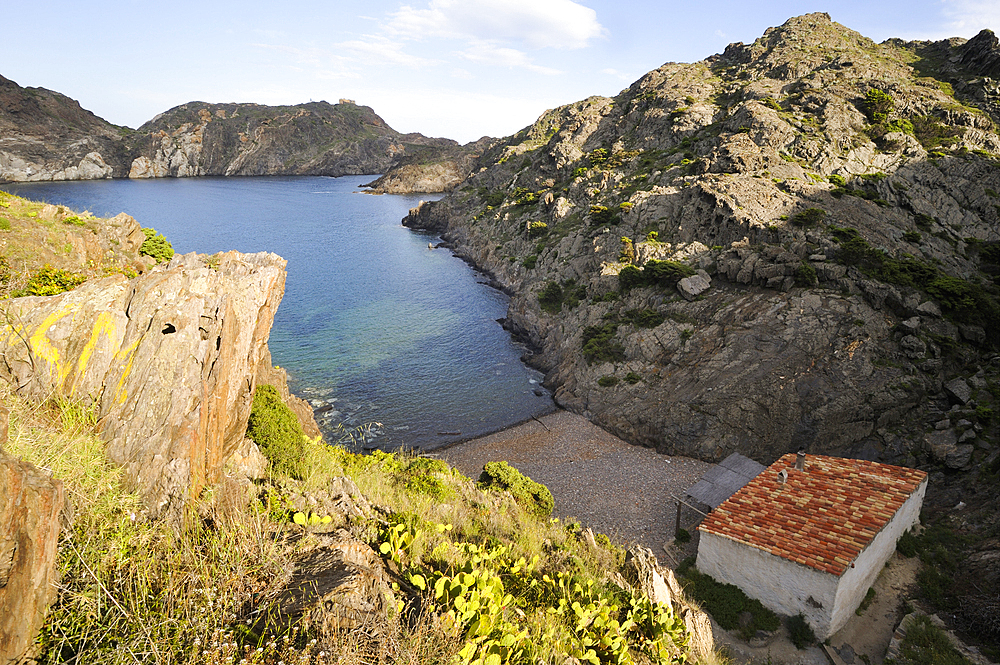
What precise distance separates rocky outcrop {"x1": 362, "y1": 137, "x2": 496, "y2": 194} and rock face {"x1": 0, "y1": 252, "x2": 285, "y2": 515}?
5882 inches

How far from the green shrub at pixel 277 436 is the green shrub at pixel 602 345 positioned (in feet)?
84.9

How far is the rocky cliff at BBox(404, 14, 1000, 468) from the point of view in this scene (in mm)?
27016

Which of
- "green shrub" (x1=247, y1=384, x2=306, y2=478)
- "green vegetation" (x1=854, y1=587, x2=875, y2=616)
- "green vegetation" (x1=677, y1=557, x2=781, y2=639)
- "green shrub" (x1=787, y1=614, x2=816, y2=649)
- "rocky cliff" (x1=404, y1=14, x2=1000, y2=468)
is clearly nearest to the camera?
"green shrub" (x1=247, y1=384, x2=306, y2=478)

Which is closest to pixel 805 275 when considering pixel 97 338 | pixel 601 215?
pixel 601 215

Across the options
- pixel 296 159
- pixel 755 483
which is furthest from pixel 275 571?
pixel 296 159

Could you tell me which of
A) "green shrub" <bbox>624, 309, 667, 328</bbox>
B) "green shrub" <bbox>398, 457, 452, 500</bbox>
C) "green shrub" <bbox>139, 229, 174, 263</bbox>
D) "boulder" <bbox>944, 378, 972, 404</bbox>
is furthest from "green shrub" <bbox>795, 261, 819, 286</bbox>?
"green shrub" <bbox>139, 229, 174, 263</bbox>

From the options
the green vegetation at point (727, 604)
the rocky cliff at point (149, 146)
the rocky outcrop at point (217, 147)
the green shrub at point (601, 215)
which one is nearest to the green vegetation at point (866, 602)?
the green vegetation at point (727, 604)

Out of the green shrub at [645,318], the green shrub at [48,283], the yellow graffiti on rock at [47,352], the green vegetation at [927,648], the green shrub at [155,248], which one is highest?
the green shrub at [155,248]

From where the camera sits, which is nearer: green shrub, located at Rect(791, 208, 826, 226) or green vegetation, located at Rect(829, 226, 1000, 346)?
green vegetation, located at Rect(829, 226, 1000, 346)

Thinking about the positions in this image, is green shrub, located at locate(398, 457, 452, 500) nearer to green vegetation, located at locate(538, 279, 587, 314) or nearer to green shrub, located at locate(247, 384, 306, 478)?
green shrub, located at locate(247, 384, 306, 478)

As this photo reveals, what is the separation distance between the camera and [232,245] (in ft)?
230

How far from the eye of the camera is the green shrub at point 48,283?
1139 centimetres

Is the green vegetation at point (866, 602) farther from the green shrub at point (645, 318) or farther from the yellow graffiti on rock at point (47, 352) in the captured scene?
the yellow graffiti on rock at point (47, 352)

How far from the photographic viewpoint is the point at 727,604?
53.8 ft
